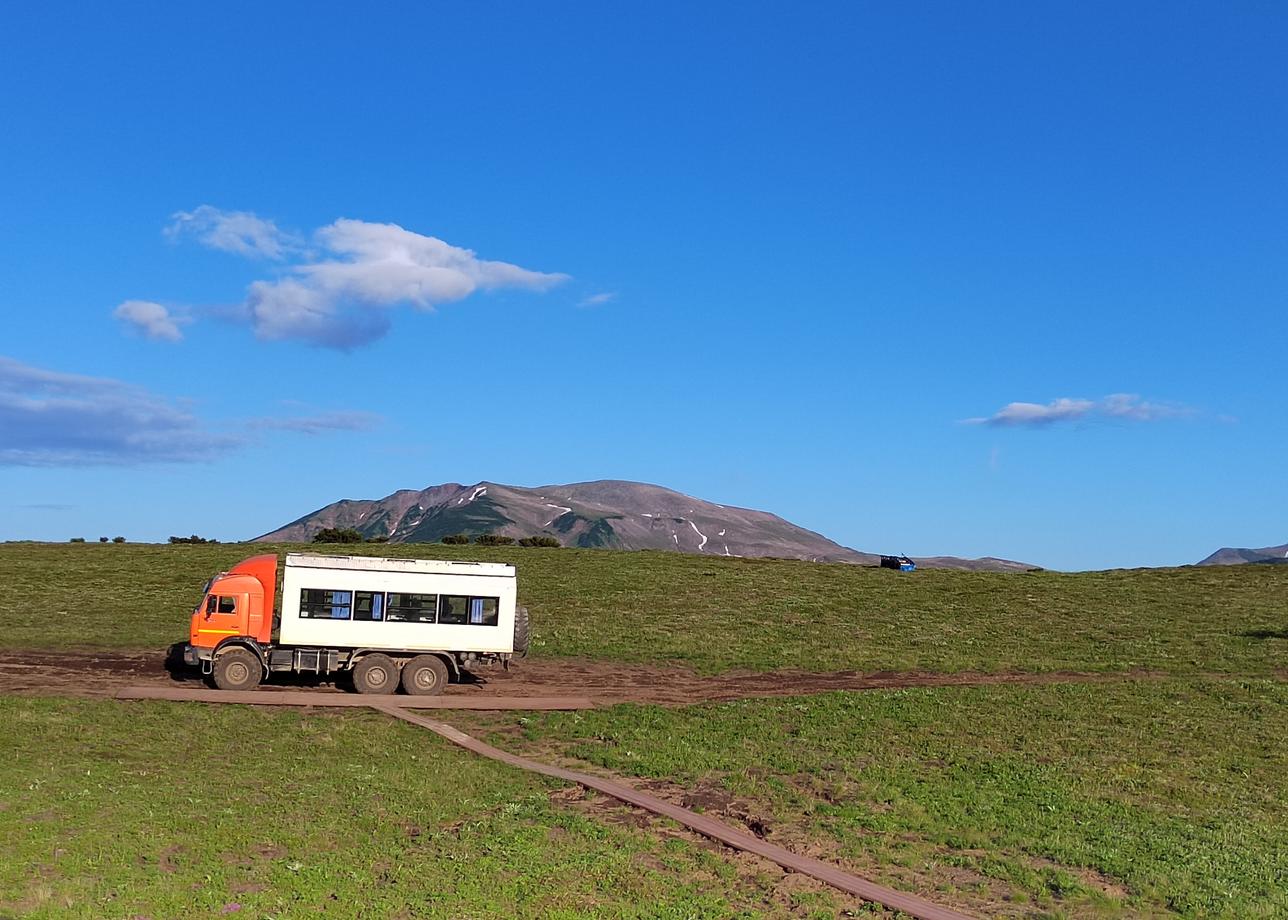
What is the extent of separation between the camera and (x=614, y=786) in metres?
22.6

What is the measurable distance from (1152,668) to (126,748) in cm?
3733

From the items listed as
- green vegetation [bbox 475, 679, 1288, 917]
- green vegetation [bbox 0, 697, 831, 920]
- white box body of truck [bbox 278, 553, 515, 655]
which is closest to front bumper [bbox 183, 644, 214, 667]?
white box body of truck [bbox 278, 553, 515, 655]

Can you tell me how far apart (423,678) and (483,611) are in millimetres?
2932

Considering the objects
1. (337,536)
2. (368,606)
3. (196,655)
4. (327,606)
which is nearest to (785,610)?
(368,606)

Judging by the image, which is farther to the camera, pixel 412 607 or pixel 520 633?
pixel 520 633

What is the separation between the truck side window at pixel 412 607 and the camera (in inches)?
1344

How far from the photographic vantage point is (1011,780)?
77.6 ft

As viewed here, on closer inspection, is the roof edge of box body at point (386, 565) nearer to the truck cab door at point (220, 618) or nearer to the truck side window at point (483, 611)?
the truck side window at point (483, 611)

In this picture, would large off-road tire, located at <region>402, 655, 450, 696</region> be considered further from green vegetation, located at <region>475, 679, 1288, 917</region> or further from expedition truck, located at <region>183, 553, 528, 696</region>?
Answer: green vegetation, located at <region>475, 679, 1288, 917</region>

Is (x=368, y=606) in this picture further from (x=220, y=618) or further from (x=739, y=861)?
(x=739, y=861)

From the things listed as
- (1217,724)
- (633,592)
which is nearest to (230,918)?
(1217,724)

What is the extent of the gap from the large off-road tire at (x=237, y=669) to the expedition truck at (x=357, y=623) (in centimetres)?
3

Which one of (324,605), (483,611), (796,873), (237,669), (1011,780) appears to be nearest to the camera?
(796,873)

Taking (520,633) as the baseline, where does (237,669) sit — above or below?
below
